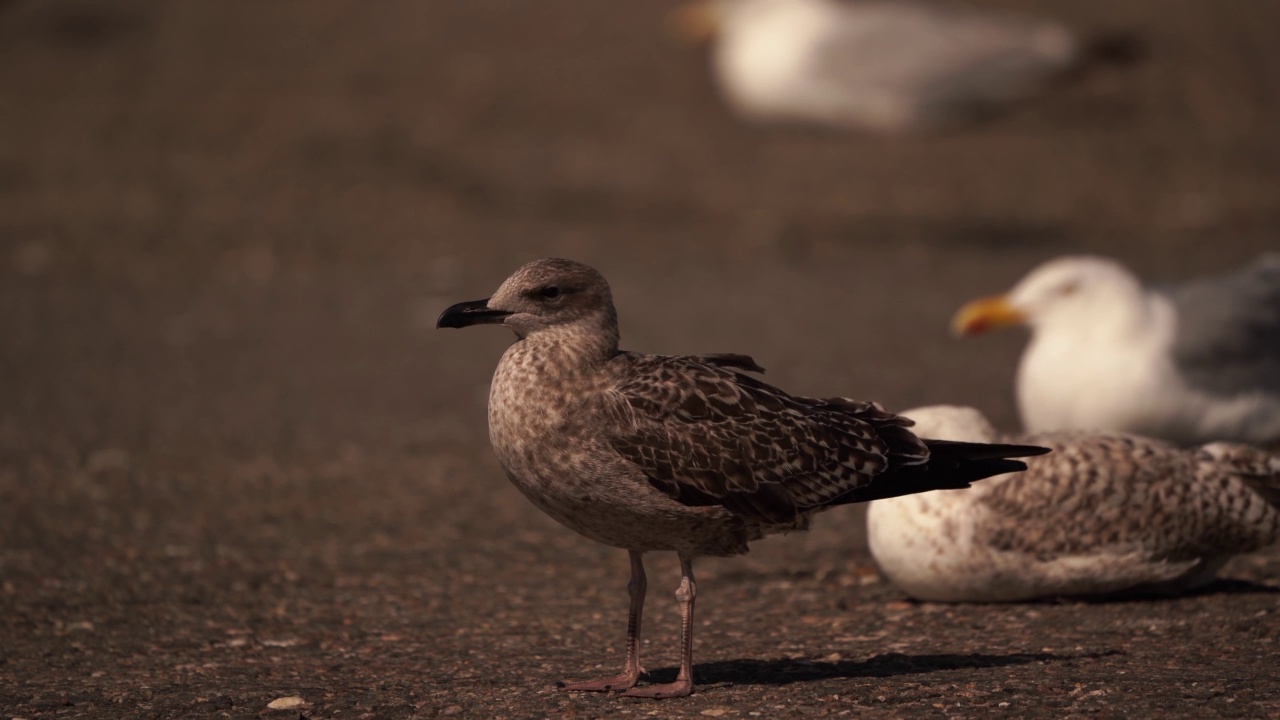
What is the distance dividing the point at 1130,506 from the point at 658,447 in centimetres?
192

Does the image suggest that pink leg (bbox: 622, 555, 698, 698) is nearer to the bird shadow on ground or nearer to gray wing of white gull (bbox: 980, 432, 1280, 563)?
the bird shadow on ground

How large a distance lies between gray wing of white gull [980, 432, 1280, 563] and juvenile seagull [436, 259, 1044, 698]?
0.76 metres

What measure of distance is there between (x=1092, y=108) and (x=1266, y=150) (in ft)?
5.27

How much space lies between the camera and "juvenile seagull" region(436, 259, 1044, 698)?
4.30m

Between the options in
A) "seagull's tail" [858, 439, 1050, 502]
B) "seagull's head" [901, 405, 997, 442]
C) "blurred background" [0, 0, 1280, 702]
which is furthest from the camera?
"blurred background" [0, 0, 1280, 702]

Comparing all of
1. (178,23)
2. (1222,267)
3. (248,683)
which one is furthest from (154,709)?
(178,23)

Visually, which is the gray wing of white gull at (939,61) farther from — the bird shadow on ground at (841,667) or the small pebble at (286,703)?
the small pebble at (286,703)

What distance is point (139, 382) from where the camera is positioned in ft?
30.5

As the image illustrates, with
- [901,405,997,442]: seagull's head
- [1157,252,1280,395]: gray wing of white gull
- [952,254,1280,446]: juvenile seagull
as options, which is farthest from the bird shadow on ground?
[1157,252,1280,395]: gray wing of white gull

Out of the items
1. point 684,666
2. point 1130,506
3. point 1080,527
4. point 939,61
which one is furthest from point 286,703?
point 939,61

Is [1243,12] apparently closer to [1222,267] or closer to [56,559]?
[1222,267]

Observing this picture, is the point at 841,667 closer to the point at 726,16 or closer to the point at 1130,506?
the point at 1130,506

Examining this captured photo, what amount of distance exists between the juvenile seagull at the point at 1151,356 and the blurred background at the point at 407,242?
94 centimetres

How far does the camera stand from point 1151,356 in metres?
7.11
